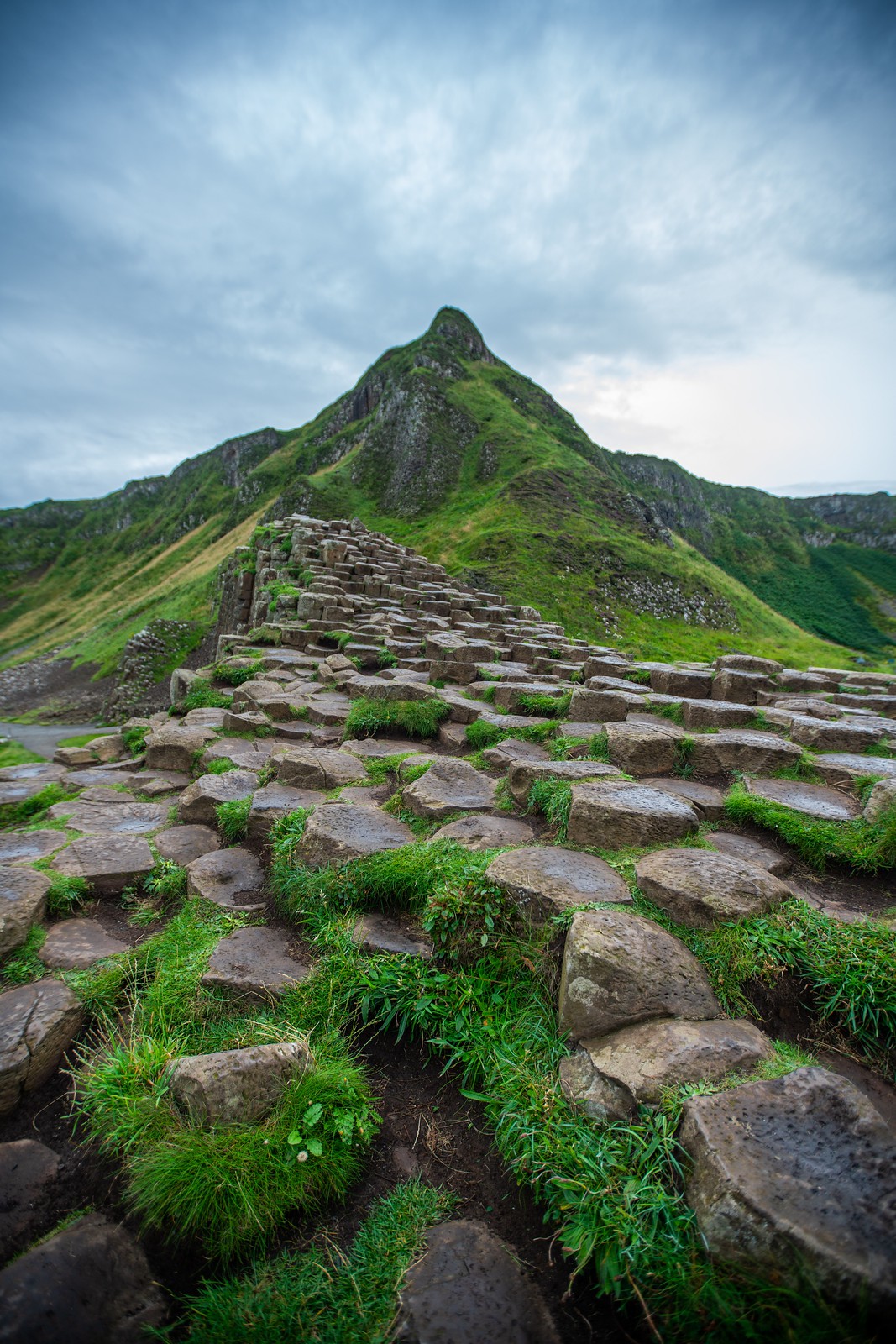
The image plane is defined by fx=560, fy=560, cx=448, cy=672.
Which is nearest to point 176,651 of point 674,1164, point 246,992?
point 246,992

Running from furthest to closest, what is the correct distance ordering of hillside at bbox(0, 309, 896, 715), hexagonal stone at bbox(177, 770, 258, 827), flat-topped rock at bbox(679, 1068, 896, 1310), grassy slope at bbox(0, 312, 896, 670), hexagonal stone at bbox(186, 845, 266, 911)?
hillside at bbox(0, 309, 896, 715), grassy slope at bbox(0, 312, 896, 670), hexagonal stone at bbox(177, 770, 258, 827), hexagonal stone at bbox(186, 845, 266, 911), flat-topped rock at bbox(679, 1068, 896, 1310)

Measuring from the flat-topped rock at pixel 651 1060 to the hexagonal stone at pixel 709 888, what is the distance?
0.56 m

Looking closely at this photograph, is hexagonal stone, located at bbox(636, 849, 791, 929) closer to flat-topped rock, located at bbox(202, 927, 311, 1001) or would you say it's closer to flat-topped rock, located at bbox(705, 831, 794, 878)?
flat-topped rock, located at bbox(705, 831, 794, 878)

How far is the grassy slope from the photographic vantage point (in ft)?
91.3

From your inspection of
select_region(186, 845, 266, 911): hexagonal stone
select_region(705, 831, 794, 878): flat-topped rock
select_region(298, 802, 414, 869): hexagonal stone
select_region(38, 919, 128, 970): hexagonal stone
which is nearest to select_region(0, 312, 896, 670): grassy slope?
select_region(705, 831, 794, 878): flat-topped rock

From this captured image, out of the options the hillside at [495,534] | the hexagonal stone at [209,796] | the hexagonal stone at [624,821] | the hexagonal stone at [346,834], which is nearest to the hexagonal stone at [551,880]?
the hexagonal stone at [624,821]

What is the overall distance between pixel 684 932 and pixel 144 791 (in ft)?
19.7

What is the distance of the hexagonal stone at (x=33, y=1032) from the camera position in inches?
110

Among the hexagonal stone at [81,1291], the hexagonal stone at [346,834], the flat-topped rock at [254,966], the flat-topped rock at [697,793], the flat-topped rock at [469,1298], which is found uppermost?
the flat-topped rock at [697,793]

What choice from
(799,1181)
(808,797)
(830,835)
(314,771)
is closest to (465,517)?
(314,771)

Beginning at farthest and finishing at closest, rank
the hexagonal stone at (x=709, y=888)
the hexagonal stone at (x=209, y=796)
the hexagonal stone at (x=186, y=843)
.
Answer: the hexagonal stone at (x=209, y=796) < the hexagonal stone at (x=186, y=843) < the hexagonal stone at (x=709, y=888)

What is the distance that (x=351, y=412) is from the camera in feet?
197

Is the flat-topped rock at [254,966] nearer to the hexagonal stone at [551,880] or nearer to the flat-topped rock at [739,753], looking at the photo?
A: the hexagonal stone at [551,880]

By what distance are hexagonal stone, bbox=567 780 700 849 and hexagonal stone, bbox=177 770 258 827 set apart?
11.1 ft
